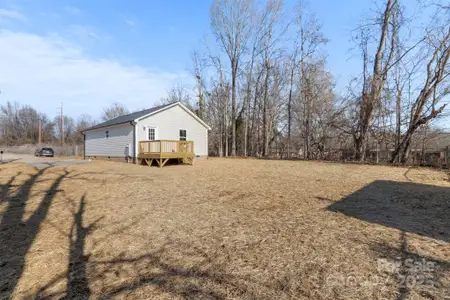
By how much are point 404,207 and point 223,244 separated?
3.96 meters

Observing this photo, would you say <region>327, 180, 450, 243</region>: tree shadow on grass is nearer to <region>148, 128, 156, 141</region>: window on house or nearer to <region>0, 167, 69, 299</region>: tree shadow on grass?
<region>0, 167, 69, 299</region>: tree shadow on grass

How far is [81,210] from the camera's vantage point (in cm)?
487

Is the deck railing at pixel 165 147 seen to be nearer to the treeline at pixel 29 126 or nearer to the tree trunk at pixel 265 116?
the tree trunk at pixel 265 116

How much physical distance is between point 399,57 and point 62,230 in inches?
713

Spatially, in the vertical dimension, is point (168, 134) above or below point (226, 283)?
above

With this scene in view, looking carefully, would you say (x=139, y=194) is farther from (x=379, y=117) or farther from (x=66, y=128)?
(x=66, y=128)

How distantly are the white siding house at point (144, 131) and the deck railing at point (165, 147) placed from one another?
2.47ft

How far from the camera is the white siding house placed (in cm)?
1501

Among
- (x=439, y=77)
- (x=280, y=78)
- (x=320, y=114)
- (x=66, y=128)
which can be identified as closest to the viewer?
(x=439, y=77)

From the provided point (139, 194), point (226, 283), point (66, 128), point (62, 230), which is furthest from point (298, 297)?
point (66, 128)

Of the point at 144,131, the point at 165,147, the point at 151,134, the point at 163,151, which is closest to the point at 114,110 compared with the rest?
the point at 151,134

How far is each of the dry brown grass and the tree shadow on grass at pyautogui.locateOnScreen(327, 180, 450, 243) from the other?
23 millimetres

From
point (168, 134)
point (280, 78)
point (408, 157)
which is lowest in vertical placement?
point (408, 157)

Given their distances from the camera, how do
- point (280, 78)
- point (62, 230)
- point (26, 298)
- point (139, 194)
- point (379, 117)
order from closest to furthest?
1. point (26, 298)
2. point (62, 230)
3. point (139, 194)
4. point (379, 117)
5. point (280, 78)
